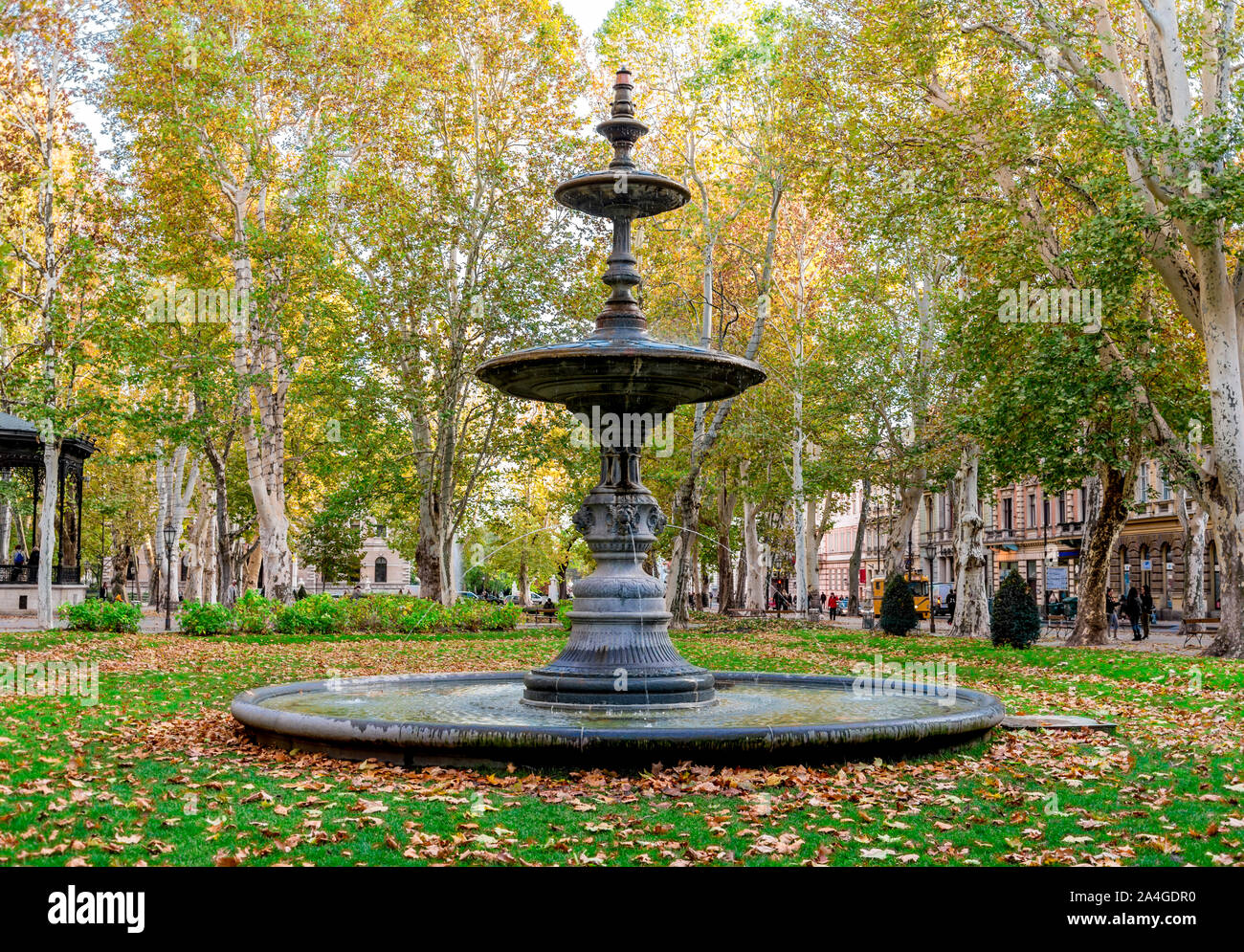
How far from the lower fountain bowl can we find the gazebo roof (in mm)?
21734

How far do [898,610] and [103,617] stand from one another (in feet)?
65.5

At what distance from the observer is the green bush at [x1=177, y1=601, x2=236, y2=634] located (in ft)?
79.8

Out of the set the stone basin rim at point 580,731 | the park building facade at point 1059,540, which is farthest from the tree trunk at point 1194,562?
the stone basin rim at point 580,731

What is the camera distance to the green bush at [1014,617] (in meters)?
23.0

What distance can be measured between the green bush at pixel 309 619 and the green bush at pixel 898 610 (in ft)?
48.2

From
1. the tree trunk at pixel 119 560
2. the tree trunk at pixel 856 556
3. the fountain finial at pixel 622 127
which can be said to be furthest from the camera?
the tree trunk at pixel 119 560

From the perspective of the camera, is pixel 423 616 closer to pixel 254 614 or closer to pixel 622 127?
pixel 254 614

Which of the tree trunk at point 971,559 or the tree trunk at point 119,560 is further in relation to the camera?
the tree trunk at point 119,560

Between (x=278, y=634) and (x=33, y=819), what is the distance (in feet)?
63.7

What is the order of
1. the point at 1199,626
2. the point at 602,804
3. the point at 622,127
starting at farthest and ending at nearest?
1. the point at 1199,626
2. the point at 622,127
3. the point at 602,804

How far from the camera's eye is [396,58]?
93.0 ft

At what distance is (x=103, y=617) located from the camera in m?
24.3

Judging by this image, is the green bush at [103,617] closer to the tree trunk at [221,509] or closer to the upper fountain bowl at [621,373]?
the tree trunk at [221,509]

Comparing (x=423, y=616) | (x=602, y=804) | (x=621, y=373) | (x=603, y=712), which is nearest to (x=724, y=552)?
(x=423, y=616)
